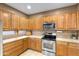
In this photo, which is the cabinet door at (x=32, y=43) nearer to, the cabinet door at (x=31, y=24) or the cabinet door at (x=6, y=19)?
the cabinet door at (x=31, y=24)

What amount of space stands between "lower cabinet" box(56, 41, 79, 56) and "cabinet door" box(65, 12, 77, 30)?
75 cm

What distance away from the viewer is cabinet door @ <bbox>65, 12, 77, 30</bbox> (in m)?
3.74

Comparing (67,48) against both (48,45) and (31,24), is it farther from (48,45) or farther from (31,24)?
(31,24)

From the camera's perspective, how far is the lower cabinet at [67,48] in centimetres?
335

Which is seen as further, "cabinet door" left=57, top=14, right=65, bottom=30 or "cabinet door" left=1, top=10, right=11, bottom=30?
"cabinet door" left=57, top=14, right=65, bottom=30

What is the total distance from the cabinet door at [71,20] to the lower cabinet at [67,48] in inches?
29.7

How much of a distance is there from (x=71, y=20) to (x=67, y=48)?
1.23 metres

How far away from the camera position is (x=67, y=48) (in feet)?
11.8

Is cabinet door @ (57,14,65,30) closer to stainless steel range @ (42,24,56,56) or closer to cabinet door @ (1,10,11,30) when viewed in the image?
stainless steel range @ (42,24,56,56)

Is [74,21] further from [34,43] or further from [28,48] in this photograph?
[28,48]

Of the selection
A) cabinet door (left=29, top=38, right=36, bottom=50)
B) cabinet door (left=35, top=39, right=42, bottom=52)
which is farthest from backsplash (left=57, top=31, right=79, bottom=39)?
cabinet door (left=29, top=38, right=36, bottom=50)

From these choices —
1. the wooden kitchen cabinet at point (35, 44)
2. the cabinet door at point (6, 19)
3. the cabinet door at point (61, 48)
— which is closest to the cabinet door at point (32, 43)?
the wooden kitchen cabinet at point (35, 44)

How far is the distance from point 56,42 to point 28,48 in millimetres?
2095

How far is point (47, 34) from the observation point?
505cm
